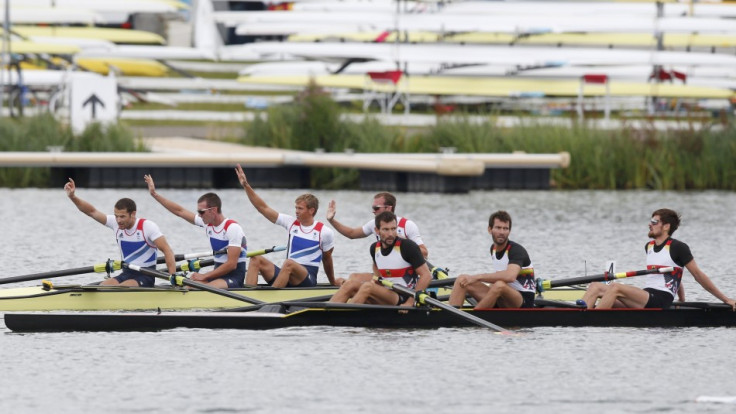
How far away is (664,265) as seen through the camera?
55.8 feet

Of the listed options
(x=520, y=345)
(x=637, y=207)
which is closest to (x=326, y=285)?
(x=520, y=345)

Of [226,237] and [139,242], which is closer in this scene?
[139,242]

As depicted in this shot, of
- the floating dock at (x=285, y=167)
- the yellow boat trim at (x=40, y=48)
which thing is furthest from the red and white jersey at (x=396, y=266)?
the yellow boat trim at (x=40, y=48)

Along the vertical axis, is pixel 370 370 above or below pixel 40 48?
below

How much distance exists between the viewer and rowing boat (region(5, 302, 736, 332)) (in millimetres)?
16844

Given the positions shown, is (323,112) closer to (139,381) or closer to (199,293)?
(199,293)

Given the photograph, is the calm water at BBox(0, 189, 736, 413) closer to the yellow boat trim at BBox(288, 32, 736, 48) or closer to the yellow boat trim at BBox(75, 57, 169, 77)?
the yellow boat trim at BBox(288, 32, 736, 48)

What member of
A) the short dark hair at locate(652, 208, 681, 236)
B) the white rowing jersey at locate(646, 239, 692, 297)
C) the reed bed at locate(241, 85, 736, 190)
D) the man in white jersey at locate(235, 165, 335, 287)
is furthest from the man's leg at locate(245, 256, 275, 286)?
the reed bed at locate(241, 85, 736, 190)

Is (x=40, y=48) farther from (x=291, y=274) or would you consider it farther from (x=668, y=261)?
(x=668, y=261)

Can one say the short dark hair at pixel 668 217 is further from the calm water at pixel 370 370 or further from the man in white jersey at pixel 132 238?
the man in white jersey at pixel 132 238

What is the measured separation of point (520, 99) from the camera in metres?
45.8

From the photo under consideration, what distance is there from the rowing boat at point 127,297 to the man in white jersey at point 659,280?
3.15 m

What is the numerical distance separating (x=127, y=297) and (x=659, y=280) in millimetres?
5750

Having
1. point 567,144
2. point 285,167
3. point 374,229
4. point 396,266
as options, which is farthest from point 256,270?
point 567,144
